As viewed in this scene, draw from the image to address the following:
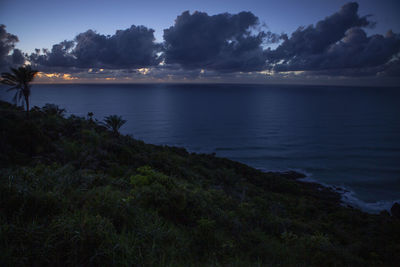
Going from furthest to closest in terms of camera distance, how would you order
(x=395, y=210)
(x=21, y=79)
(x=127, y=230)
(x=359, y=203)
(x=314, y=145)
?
1. (x=314, y=145)
2. (x=359, y=203)
3. (x=395, y=210)
4. (x=21, y=79)
5. (x=127, y=230)

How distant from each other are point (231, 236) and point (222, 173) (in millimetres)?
20989

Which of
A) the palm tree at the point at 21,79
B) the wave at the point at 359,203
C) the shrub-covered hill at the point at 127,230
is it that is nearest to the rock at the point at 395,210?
the wave at the point at 359,203

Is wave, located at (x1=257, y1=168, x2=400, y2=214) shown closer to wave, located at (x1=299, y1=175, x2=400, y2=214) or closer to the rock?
wave, located at (x1=299, y1=175, x2=400, y2=214)

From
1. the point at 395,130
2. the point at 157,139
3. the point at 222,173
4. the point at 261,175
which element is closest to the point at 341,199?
the point at 261,175

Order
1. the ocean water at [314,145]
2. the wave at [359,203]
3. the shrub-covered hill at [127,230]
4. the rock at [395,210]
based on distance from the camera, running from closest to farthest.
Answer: the shrub-covered hill at [127,230]
the rock at [395,210]
the wave at [359,203]
the ocean water at [314,145]

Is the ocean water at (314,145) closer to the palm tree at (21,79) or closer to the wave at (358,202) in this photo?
the wave at (358,202)

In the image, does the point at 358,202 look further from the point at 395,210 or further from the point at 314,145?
the point at 314,145

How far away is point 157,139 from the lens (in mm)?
53094

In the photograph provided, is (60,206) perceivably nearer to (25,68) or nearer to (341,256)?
(341,256)

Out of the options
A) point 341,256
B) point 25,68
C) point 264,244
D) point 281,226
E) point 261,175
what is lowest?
point 261,175

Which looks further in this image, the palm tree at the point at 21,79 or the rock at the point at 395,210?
the rock at the point at 395,210

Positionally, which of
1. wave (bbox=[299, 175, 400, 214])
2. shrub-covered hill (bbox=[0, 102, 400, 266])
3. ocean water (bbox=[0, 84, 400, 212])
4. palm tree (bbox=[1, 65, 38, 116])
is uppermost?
palm tree (bbox=[1, 65, 38, 116])

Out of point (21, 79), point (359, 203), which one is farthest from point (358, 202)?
point (21, 79)

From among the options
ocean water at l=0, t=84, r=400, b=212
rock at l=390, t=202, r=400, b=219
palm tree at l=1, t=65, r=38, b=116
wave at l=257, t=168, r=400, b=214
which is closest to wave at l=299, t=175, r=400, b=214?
wave at l=257, t=168, r=400, b=214
